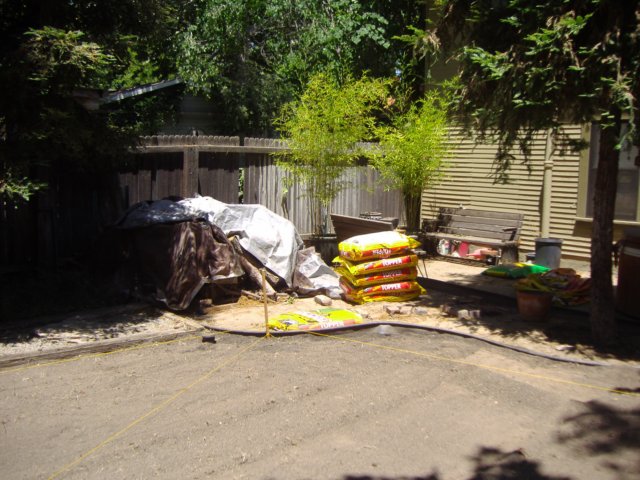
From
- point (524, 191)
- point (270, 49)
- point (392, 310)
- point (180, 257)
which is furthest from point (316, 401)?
point (270, 49)

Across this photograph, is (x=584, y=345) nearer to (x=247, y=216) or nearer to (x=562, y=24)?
(x=562, y=24)

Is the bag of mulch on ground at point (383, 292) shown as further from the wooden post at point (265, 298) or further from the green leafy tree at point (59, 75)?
the green leafy tree at point (59, 75)

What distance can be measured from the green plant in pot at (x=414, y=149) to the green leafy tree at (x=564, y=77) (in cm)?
394

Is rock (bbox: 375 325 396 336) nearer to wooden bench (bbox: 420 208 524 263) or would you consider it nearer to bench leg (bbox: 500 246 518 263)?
wooden bench (bbox: 420 208 524 263)

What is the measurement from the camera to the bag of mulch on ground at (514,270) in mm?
10459

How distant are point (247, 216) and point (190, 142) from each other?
165cm

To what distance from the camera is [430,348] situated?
22.9ft

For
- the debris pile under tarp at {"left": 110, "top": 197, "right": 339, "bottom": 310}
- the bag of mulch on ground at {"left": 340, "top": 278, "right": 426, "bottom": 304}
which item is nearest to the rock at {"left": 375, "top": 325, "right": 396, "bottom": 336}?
the bag of mulch on ground at {"left": 340, "top": 278, "right": 426, "bottom": 304}

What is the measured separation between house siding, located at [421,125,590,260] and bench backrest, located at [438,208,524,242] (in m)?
0.52

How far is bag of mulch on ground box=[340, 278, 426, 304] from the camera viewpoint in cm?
910

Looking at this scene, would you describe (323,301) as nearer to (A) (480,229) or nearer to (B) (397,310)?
(B) (397,310)

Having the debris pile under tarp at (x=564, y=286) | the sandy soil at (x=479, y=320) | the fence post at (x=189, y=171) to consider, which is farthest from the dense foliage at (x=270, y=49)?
the debris pile under tarp at (x=564, y=286)

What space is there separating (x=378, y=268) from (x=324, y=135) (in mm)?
2881

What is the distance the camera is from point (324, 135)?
1088 cm
